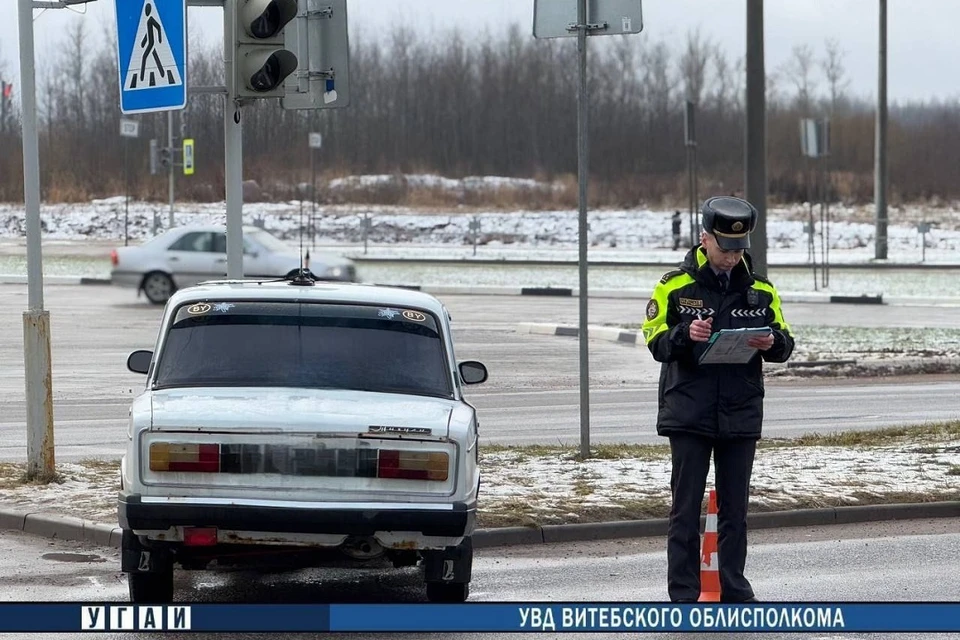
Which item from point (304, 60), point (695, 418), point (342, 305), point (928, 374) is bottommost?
point (928, 374)

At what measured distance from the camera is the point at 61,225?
4184cm

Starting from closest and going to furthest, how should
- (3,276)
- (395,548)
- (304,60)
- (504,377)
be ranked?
1. (395,548)
2. (304,60)
3. (504,377)
4. (3,276)

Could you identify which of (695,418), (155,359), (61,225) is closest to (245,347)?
(155,359)

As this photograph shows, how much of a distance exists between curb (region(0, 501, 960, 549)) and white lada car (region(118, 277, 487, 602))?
5.23 feet

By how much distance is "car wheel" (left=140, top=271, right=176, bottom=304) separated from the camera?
28.0 meters

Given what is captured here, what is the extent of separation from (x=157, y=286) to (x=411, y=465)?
880 inches

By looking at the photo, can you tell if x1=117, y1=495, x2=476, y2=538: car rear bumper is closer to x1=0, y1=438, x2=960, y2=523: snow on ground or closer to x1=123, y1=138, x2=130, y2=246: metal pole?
x1=0, y1=438, x2=960, y2=523: snow on ground

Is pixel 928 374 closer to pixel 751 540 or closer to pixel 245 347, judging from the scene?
pixel 751 540

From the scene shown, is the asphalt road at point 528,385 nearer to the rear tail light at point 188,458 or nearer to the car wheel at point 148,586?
the car wheel at point 148,586

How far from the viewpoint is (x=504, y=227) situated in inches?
2221

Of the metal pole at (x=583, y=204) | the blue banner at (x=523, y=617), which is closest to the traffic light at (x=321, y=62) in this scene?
the metal pole at (x=583, y=204)

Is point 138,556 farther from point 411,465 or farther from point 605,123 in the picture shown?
point 605,123

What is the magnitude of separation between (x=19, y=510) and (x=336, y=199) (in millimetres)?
44352

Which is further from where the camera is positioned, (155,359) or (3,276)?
(3,276)
